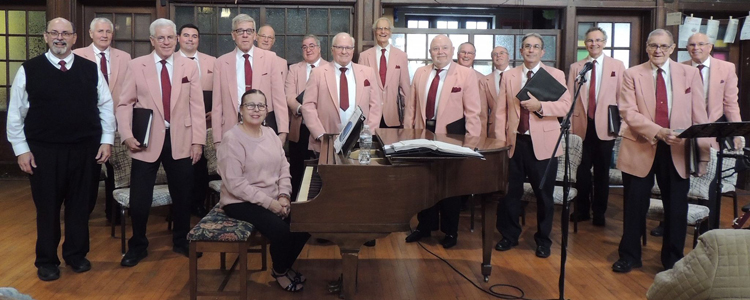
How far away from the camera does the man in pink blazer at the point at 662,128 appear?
383 cm

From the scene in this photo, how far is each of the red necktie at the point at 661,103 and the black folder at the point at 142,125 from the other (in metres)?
2.93

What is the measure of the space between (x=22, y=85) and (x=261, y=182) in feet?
4.65

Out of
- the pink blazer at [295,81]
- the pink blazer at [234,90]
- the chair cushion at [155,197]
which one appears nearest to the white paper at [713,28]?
the pink blazer at [295,81]

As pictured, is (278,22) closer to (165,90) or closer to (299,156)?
(299,156)

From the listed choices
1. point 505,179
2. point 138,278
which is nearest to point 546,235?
point 505,179

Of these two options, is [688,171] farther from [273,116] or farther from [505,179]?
[273,116]

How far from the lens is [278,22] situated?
6719mm

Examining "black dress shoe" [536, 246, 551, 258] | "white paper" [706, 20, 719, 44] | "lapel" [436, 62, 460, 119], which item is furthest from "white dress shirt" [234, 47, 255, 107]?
"white paper" [706, 20, 719, 44]

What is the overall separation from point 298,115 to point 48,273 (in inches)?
79.4

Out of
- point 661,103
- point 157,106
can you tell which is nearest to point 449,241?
point 661,103

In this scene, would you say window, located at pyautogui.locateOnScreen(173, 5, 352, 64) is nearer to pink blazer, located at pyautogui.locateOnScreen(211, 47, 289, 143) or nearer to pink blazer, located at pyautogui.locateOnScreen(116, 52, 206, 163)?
pink blazer, located at pyautogui.locateOnScreen(211, 47, 289, 143)

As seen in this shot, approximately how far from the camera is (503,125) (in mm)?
4492

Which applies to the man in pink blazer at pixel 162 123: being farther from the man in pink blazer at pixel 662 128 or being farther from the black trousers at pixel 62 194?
the man in pink blazer at pixel 662 128

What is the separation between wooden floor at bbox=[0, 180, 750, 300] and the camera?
11.9 feet
